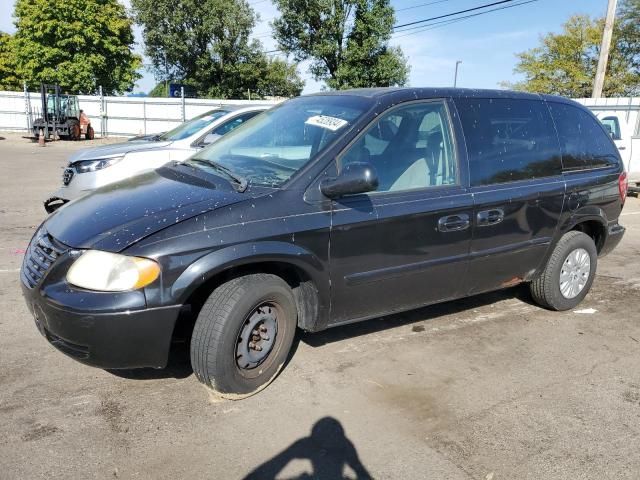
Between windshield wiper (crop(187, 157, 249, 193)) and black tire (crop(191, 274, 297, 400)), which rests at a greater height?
windshield wiper (crop(187, 157, 249, 193))

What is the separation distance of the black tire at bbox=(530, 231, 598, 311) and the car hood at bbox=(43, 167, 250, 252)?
2.89 meters

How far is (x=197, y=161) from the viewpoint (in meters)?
4.02

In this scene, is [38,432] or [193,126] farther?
[193,126]

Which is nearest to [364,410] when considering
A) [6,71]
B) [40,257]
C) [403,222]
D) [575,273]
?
[403,222]

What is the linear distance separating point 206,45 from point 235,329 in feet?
144

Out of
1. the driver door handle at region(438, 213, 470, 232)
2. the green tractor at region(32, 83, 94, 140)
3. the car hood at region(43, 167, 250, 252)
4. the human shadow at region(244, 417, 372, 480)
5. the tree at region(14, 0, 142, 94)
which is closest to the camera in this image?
the human shadow at region(244, 417, 372, 480)

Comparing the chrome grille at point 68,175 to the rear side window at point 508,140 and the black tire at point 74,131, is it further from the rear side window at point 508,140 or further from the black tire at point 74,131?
the black tire at point 74,131

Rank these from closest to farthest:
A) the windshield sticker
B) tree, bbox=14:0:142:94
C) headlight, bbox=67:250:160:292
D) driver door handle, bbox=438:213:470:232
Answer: headlight, bbox=67:250:160:292
the windshield sticker
driver door handle, bbox=438:213:470:232
tree, bbox=14:0:142:94

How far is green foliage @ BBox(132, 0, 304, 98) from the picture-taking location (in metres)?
40.8

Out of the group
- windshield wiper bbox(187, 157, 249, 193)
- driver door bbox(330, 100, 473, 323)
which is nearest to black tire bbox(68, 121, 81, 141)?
windshield wiper bbox(187, 157, 249, 193)

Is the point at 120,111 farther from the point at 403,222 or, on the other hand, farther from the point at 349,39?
the point at 403,222

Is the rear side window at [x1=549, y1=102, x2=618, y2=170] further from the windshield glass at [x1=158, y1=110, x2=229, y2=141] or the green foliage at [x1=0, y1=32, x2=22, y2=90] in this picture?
the green foliage at [x1=0, y1=32, x2=22, y2=90]

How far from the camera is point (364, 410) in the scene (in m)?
3.20

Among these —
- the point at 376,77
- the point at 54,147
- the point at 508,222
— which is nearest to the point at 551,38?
the point at 376,77
